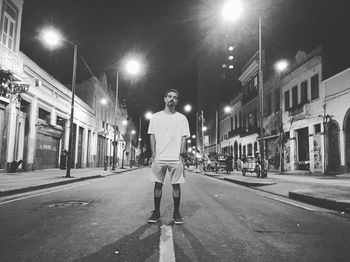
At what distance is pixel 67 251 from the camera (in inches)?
126

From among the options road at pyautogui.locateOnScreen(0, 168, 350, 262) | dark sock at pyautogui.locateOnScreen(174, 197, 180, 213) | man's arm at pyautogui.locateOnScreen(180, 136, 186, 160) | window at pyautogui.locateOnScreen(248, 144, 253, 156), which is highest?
window at pyautogui.locateOnScreen(248, 144, 253, 156)

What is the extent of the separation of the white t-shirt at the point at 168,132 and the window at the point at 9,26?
49.5ft

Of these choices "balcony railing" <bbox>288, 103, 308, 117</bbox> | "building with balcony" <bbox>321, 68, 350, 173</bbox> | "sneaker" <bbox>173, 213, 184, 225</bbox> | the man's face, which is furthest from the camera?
"balcony railing" <bbox>288, 103, 308, 117</bbox>

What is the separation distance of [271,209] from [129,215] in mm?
2974

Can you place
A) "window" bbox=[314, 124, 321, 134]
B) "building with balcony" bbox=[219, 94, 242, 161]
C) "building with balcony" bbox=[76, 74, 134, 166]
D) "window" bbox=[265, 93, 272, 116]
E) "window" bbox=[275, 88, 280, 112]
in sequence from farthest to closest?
1. "building with balcony" bbox=[219, 94, 242, 161]
2. "building with balcony" bbox=[76, 74, 134, 166]
3. "window" bbox=[265, 93, 272, 116]
4. "window" bbox=[275, 88, 280, 112]
5. "window" bbox=[314, 124, 321, 134]

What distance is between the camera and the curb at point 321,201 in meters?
6.45

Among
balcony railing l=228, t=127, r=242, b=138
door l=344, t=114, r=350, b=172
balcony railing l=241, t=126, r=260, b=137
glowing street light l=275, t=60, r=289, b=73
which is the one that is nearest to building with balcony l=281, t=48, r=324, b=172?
glowing street light l=275, t=60, r=289, b=73

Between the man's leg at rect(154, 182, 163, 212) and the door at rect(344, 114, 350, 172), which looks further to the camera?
the door at rect(344, 114, 350, 172)

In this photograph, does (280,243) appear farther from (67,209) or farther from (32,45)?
(32,45)

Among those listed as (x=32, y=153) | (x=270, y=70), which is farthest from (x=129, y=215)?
(x=270, y=70)

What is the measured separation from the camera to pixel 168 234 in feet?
12.9

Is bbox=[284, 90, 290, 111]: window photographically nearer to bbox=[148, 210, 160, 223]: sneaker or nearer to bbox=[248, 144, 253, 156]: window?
bbox=[248, 144, 253, 156]: window

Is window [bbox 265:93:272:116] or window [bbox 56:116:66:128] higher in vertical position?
window [bbox 265:93:272:116]

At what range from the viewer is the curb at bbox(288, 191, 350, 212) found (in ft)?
21.2
